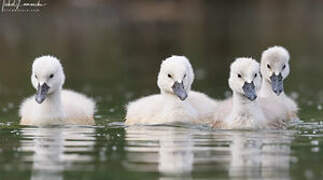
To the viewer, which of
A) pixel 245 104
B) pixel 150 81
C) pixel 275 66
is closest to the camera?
pixel 245 104

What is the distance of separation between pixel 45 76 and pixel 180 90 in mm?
1963

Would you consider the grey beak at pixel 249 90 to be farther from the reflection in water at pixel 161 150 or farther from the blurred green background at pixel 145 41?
the blurred green background at pixel 145 41

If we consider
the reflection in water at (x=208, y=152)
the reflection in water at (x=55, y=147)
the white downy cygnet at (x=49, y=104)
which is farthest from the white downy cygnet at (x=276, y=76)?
the reflection in water at (x=55, y=147)

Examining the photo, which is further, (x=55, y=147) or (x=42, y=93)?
(x=42, y=93)

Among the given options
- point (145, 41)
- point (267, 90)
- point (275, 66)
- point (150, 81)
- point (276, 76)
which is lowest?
point (267, 90)

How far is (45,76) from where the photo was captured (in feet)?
49.6

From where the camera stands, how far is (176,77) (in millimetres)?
15156

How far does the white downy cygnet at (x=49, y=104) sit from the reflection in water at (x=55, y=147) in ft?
1.65

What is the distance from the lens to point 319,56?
96.5ft

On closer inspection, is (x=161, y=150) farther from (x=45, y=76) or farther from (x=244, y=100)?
(x=45, y=76)

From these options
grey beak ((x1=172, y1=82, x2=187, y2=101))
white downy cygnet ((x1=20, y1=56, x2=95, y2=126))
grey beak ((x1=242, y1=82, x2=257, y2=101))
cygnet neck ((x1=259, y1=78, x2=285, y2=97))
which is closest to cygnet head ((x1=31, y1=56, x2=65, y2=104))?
white downy cygnet ((x1=20, y1=56, x2=95, y2=126))

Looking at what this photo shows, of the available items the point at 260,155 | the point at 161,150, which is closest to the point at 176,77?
the point at 161,150

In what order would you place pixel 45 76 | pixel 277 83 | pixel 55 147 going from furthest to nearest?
1. pixel 277 83
2. pixel 45 76
3. pixel 55 147

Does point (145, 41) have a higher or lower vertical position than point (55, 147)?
higher
